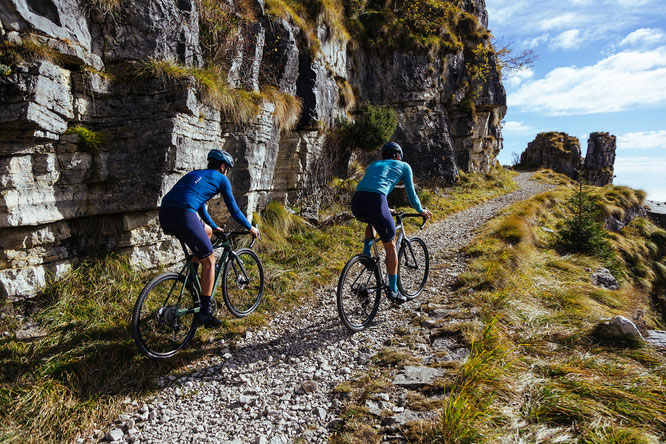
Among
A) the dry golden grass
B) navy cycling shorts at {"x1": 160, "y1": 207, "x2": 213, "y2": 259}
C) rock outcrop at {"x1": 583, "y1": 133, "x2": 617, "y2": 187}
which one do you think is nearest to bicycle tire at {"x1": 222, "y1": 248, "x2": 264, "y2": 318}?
navy cycling shorts at {"x1": 160, "y1": 207, "x2": 213, "y2": 259}

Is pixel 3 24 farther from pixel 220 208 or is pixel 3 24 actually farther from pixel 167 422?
pixel 167 422

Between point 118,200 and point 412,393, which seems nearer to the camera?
point 412,393

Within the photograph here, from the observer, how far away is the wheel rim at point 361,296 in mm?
4863

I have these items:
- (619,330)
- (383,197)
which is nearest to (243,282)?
(383,197)

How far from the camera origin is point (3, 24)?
4.68 metres

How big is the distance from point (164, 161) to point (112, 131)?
3.42 ft

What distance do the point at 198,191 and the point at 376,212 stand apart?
251 cm

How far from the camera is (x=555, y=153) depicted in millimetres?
46875

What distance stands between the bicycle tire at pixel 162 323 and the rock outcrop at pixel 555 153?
53623 millimetres

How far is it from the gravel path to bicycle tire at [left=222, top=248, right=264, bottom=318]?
0.55 metres

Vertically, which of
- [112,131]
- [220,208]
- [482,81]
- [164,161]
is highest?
[482,81]

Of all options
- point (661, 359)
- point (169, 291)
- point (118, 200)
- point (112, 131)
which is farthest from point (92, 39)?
point (661, 359)

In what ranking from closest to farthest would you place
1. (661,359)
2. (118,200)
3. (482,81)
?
(661,359) < (118,200) < (482,81)

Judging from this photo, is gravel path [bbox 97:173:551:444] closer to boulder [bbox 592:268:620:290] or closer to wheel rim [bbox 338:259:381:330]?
wheel rim [bbox 338:259:381:330]
